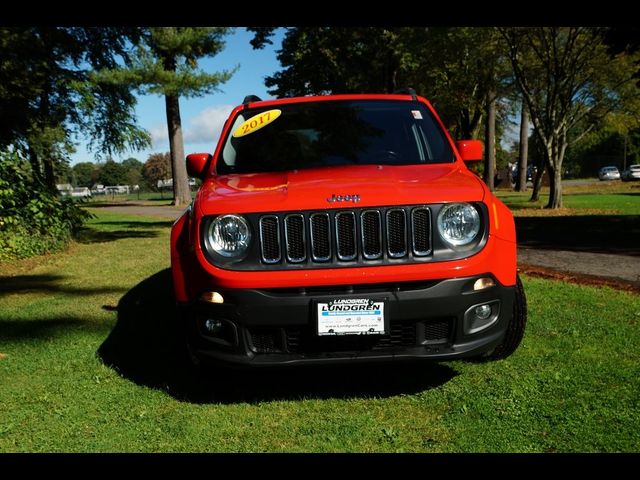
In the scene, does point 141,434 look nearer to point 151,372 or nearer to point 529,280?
point 151,372

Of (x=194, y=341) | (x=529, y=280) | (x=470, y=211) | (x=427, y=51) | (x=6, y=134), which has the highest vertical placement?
(x=427, y=51)

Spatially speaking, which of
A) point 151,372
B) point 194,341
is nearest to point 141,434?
point 194,341

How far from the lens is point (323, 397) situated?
354 cm

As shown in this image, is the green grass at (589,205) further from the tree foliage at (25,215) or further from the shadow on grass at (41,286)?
the shadow on grass at (41,286)

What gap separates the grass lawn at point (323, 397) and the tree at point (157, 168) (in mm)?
98094

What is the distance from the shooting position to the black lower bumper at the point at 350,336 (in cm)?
302

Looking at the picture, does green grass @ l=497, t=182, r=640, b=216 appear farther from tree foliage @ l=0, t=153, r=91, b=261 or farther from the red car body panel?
the red car body panel

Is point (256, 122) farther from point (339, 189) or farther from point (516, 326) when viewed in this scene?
point (516, 326)

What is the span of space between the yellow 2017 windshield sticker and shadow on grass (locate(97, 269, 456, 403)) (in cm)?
167

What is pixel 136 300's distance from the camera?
647cm

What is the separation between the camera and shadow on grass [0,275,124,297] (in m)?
7.03

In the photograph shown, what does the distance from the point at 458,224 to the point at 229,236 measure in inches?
49.4
